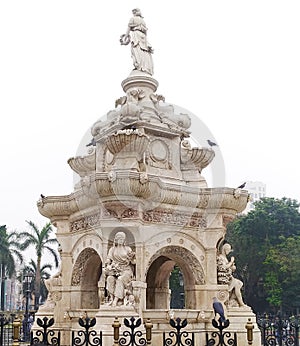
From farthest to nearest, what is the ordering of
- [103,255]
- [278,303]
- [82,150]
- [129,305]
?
[278,303] < [82,150] < [103,255] < [129,305]

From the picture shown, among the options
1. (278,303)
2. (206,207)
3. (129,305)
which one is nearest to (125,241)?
(129,305)

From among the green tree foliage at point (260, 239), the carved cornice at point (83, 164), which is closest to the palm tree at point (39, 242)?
the green tree foliage at point (260, 239)

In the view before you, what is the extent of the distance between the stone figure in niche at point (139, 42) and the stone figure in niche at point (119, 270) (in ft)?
20.1

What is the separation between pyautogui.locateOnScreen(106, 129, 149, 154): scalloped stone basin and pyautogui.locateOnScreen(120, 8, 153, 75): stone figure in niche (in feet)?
12.0

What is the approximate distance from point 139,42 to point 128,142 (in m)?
4.47

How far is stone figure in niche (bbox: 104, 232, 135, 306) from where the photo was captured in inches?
457

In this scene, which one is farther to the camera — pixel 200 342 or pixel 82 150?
pixel 82 150

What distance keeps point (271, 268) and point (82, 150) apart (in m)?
25.6

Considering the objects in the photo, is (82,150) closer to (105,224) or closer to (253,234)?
(105,224)

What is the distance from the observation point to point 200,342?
490 inches

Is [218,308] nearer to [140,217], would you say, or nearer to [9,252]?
[140,217]

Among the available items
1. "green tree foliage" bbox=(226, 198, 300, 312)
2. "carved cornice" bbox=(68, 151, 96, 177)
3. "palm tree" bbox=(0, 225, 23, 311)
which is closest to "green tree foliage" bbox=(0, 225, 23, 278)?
"palm tree" bbox=(0, 225, 23, 311)

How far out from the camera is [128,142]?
42.0 feet

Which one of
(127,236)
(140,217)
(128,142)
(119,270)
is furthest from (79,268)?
(128,142)
